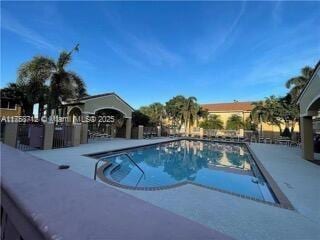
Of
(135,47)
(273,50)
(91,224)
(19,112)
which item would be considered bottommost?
(91,224)

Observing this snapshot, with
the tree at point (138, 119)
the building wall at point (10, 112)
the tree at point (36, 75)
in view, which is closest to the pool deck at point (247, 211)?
the tree at point (36, 75)

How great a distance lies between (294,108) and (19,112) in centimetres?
3451

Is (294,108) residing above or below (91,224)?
above

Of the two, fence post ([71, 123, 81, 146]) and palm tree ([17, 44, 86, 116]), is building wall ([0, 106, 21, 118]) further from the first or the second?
fence post ([71, 123, 81, 146])

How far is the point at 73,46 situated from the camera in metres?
20.8

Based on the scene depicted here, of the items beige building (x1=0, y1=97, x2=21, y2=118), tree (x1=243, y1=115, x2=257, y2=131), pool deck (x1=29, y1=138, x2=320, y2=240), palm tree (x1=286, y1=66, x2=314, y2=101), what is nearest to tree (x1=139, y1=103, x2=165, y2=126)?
tree (x1=243, y1=115, x2=257, y2=131)

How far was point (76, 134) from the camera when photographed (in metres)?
16.8

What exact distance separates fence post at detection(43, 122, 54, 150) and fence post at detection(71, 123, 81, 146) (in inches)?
82.7

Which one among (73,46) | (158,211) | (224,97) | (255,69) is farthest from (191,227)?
(224,97)

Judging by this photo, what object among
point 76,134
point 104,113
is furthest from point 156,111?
point 76,134

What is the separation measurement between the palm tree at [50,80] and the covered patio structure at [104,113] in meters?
1.37

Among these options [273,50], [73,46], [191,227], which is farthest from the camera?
[73,46]

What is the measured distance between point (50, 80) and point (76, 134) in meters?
6.04

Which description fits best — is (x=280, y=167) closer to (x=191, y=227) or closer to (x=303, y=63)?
(x=191, y=227)
